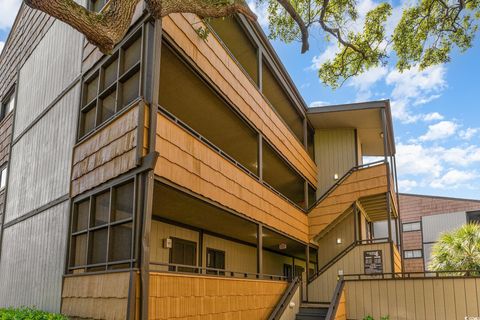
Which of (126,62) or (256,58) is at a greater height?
(256,58)

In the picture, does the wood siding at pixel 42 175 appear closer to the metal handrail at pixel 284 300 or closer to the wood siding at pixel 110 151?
the wood siding at pixel 110 151

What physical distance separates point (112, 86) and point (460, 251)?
18143mm

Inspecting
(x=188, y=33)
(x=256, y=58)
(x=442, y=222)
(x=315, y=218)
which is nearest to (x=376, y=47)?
(x=256, y=58)

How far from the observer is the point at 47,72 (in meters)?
13.3

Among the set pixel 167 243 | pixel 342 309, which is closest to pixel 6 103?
pixel 167 243

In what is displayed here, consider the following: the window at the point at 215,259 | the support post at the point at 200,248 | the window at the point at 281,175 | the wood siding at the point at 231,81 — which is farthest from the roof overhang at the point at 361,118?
the support post at the point at 200,248

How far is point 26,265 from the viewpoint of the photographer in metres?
11.6

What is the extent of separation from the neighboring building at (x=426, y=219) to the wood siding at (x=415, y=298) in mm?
22951

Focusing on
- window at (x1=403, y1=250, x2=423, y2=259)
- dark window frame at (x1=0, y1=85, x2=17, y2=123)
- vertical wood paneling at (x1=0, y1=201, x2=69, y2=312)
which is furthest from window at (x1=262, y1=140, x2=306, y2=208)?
window at (x1=403, y1=250, x2=423, y2=259)

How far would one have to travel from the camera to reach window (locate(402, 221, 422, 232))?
113ft

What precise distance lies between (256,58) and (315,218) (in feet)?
24.2

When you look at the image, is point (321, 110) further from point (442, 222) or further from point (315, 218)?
point (442, 222)

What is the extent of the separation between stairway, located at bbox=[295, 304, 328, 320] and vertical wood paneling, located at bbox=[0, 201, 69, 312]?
7308 mm

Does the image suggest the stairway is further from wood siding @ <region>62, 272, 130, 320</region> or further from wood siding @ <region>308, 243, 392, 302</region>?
wood siding @ <region>62, 272, 130, 320</region>
